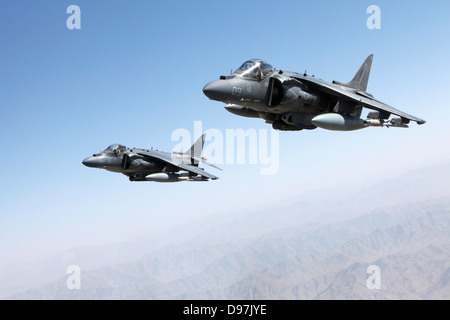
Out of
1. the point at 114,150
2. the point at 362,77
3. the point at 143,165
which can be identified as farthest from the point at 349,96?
the point at 114,150

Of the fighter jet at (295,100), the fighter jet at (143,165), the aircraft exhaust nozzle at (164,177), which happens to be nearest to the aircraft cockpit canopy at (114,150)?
the fighter jet at (143,165)

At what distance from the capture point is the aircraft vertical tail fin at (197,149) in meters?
47.2

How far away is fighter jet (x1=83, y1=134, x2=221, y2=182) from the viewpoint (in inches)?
1507

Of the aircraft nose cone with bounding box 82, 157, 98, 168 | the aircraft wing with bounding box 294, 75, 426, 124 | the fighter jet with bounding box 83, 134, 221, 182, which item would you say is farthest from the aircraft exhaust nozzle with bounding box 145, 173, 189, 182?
the aircraft wing with bounding box 294, 75, 426, 124

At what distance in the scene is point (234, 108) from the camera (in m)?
23.1

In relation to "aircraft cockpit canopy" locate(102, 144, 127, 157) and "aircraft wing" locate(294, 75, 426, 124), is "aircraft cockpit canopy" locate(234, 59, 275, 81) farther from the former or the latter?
"aircraft cockpit canopy" locate(102, 144, 127, 157)

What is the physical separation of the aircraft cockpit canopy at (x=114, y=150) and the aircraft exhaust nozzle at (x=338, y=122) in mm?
25303

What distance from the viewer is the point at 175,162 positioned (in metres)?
39.2

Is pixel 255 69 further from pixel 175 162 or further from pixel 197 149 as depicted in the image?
pixel 197 149

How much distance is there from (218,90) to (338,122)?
19.9ft

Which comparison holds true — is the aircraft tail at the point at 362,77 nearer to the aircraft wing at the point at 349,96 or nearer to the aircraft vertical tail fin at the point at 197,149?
the aircraft wing at the point at 349,96
